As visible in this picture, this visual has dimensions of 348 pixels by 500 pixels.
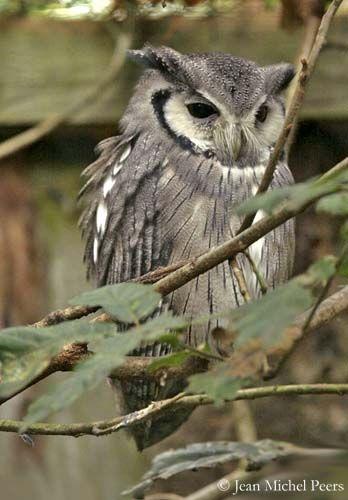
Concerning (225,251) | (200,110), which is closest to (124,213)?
(200,110)

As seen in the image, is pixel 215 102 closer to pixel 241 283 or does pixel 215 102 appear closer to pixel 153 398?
pixel 153 398

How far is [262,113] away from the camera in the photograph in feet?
7.68

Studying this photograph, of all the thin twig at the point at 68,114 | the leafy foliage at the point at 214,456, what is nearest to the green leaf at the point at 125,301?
the leafy foliage at the point at 214,456

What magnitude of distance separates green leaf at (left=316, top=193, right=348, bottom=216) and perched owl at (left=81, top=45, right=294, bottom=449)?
4.74ft

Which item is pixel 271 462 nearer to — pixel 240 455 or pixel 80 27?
pixel 240 455

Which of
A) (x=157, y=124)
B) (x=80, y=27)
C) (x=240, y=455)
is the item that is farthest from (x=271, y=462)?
(x=80, y=27)

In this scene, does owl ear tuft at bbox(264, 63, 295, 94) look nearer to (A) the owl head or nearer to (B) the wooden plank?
(A) the owl head

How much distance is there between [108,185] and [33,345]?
1.65 m

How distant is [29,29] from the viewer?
2.79 metres

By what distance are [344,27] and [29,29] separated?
0.89m

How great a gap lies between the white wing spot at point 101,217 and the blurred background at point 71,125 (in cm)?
36

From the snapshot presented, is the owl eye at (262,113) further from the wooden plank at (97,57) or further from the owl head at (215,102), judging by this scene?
the wooden plank at (97,57)

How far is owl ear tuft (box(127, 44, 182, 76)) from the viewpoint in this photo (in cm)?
230

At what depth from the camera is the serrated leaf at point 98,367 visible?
29.3 inches
